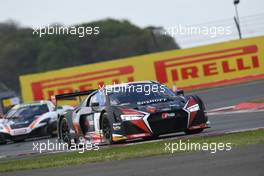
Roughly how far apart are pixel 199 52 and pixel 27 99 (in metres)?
7.59

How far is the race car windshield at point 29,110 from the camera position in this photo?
80.6ft

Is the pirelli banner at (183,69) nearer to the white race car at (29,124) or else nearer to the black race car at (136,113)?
the white race car at (29,124)

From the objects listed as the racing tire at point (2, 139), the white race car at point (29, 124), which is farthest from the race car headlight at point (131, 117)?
the racing tire at point (2, 139)

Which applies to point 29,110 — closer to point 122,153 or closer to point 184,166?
point 122,153

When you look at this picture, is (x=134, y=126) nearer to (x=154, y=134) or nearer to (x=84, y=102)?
(x=154, y=134)

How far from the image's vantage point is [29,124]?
24.1 m

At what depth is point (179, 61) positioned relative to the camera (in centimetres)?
3600

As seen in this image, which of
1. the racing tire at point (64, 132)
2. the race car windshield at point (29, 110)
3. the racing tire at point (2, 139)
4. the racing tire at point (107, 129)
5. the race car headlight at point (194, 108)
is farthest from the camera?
the race car windshield at point (29, 110)

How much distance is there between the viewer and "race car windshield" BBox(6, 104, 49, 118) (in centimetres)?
2456

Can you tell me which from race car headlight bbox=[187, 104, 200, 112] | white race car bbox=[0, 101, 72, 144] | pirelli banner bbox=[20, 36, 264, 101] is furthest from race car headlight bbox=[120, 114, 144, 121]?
pirelli banner bbox=[20, 36, 264, 101]

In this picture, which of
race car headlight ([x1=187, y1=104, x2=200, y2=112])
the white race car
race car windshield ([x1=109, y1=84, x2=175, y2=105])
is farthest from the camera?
the white race car

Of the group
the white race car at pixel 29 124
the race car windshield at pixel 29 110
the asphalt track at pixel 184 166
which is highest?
the asphalt track at pixel 184 166

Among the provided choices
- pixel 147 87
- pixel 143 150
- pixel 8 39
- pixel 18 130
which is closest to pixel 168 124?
pixel 147 87

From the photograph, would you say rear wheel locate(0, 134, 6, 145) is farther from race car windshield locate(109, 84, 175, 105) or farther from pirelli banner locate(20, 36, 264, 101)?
pirelli banner locate(20, 36, 264, 101)
